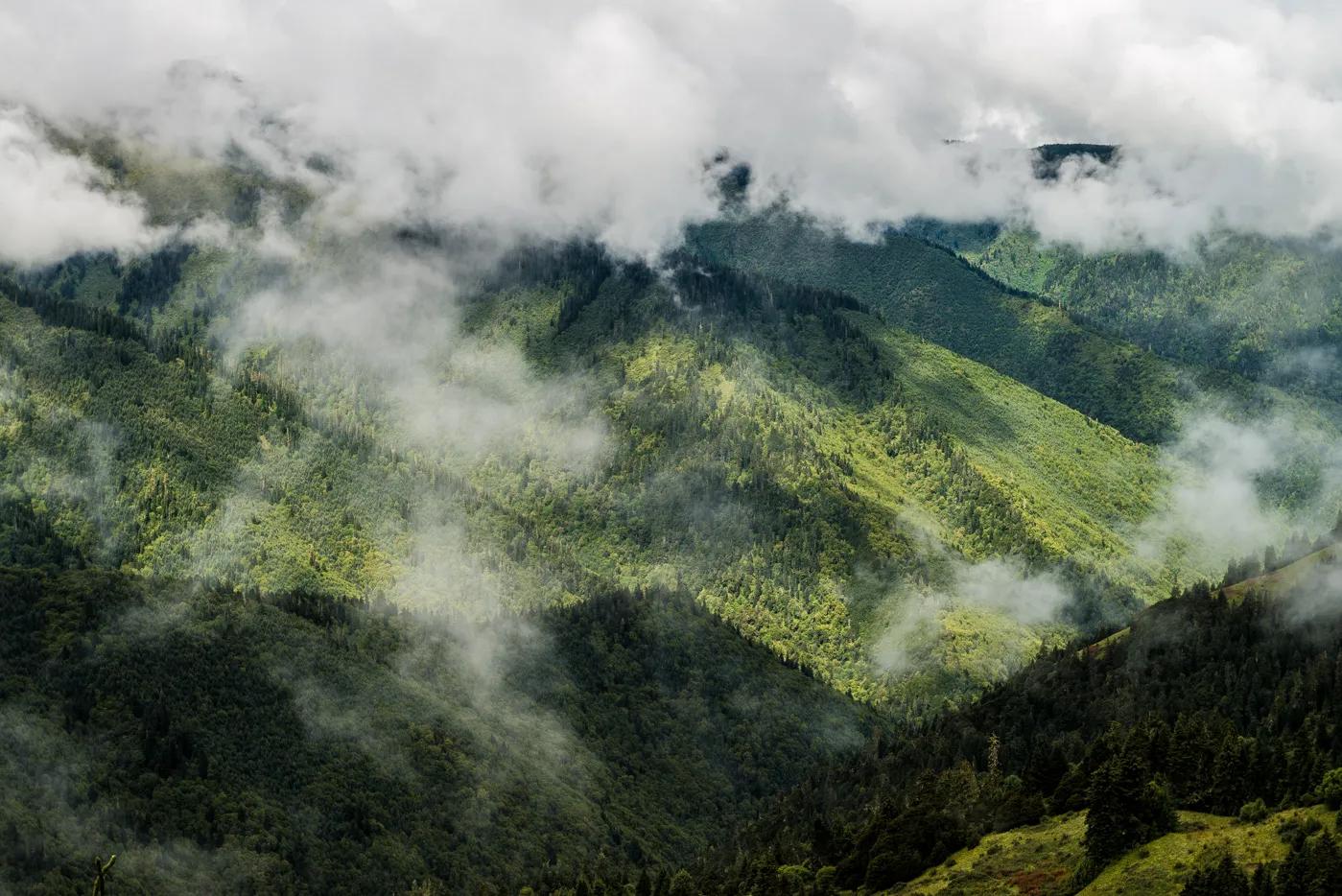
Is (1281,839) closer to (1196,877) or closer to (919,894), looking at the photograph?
(1196,877)

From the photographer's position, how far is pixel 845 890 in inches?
7633

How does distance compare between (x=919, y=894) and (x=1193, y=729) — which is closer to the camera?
(x=919, y=894)

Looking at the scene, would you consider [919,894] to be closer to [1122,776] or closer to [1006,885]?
[1006,885]

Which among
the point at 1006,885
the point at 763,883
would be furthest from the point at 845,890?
the point at 1006,885

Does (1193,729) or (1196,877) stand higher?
(1193,729)

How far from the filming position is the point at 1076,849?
560 ft

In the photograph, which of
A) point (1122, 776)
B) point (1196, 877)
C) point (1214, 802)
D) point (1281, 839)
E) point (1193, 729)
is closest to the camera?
point (1196, 877)

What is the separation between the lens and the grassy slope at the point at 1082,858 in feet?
498

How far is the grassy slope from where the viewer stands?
15175 centimetres

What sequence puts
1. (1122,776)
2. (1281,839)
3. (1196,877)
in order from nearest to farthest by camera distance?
1. (1196,877)
2. (1281,839)
3. (1122,776)

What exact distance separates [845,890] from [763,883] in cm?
1200

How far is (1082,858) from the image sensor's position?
546 ft

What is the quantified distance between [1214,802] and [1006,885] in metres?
30.7

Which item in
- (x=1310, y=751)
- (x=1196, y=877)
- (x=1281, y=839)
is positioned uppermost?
(x=1310, y=751)
